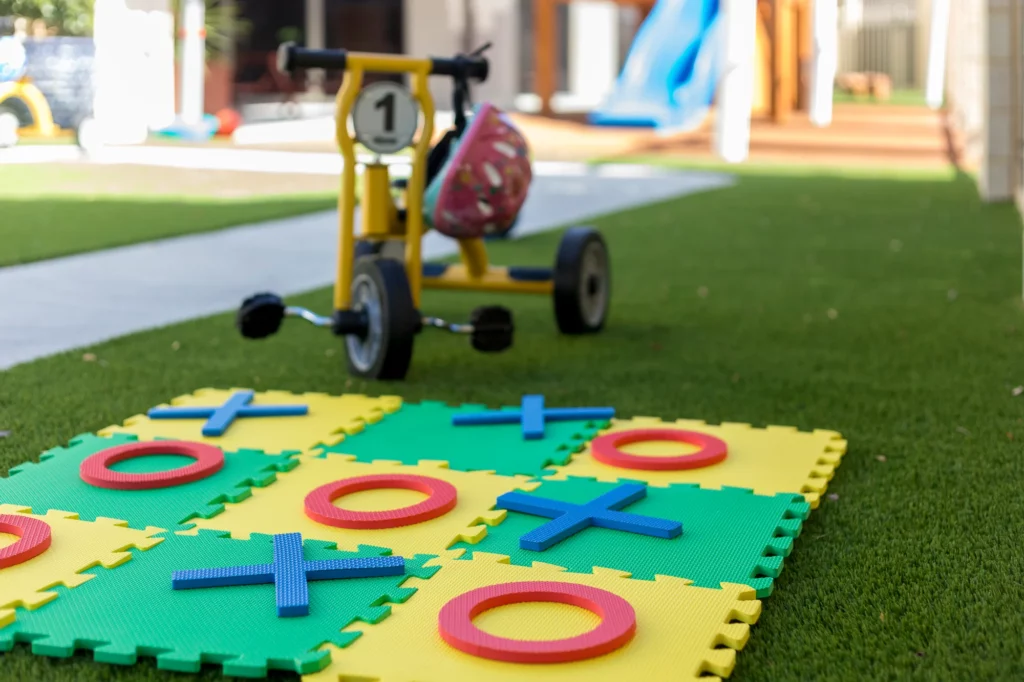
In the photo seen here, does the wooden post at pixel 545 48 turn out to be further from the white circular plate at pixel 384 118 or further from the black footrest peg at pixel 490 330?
the black footrest peg at pixel 490 330

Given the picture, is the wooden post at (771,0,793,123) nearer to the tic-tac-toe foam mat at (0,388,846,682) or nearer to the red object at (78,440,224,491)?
the tic-tac-toe foam mat at (0,388,846,682)

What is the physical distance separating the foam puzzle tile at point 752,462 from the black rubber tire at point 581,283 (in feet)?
3.87

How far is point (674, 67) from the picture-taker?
15703 millimetres

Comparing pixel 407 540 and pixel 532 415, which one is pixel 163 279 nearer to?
pixel 532 415

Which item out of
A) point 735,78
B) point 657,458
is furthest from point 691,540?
point 735,78

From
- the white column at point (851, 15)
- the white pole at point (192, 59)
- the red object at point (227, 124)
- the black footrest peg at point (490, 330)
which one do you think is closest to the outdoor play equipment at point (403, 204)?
the black footrest peg at point (490, 330)

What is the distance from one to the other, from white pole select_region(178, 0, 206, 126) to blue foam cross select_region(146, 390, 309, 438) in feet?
42.5

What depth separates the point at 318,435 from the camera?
346 cm

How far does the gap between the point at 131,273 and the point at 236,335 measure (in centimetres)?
158

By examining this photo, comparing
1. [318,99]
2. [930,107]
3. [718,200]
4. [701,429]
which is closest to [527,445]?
[701,429]

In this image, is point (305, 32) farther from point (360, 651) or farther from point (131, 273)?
point (360, 651)

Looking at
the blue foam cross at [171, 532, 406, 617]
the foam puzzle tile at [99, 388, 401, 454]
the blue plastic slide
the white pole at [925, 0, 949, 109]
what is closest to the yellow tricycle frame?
the foam puzzle tile at [99, 388, 401, 454]

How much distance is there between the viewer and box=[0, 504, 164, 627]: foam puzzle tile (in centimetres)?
228

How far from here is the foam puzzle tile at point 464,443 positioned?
10.6ft
